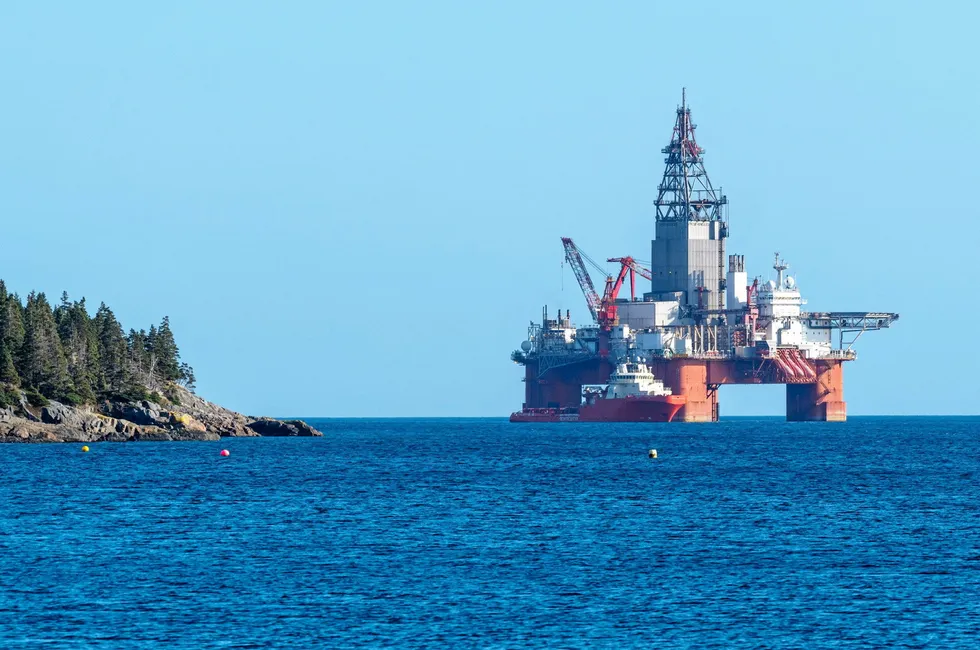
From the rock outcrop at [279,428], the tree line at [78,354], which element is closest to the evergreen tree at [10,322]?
the tree line at [78,354]

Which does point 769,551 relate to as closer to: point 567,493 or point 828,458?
point 567,493

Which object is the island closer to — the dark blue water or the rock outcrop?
the rock outcrop

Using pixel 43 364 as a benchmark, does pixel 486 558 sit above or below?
below

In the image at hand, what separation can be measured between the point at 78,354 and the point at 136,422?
28.4 ft

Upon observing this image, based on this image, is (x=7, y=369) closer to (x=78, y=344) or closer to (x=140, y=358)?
(x=78, y=344)

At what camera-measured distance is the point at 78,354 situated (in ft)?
498

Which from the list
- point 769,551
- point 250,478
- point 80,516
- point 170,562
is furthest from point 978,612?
point 250,478

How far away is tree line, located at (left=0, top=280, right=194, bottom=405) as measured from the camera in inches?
5581

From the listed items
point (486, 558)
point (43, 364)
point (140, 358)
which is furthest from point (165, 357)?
point (486, 558)

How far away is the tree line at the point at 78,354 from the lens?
465 ft

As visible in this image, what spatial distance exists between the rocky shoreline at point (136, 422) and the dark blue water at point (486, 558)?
30853mm

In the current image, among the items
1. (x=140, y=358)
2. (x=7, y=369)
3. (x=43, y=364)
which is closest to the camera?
(x=7, y=369)

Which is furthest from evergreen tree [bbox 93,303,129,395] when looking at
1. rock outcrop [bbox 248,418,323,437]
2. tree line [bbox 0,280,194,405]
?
rock outcrop [bbox 248,418,323,437]

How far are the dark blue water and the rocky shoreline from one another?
30853mm
